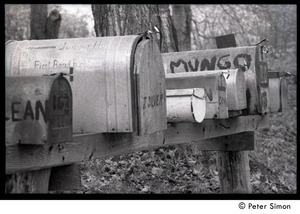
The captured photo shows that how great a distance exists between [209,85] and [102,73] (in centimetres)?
99

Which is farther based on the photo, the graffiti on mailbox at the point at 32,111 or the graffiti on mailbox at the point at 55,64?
the graffiti on mailbox at the point at 55,64

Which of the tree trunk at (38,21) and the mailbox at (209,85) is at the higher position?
the tree trunk at (38,21)

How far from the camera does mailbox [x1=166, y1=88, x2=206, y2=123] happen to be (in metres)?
2.91

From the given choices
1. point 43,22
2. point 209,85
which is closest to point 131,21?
point 209,85

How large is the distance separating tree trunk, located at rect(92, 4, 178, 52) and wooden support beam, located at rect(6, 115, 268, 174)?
211 cm

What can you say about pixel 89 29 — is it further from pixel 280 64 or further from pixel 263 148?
pixel 263 148

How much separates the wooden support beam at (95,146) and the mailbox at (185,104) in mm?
192

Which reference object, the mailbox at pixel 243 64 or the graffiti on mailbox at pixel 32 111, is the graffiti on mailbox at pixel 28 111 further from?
the mailbox at pixel 243 64

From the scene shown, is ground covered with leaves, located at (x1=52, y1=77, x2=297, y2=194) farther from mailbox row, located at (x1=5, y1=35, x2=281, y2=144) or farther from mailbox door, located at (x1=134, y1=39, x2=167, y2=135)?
mailbox door, located at (x1=134, y1=39, x2=167, y2=135)

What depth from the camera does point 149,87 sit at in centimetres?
258

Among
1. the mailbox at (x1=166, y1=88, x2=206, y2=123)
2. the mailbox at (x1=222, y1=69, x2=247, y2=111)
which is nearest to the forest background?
the mailbox at (x1=222, y1=69, x2=247, y2=111)

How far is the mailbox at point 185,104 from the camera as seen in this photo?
2912 mm

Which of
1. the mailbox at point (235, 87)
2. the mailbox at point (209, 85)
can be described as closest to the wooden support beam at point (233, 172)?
the mailbox at point (235, 87)

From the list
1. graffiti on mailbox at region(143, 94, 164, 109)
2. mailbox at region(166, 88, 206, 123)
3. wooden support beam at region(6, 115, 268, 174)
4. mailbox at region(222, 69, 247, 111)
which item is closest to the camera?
wooden support beam at region(6, 115, 268, 174)
